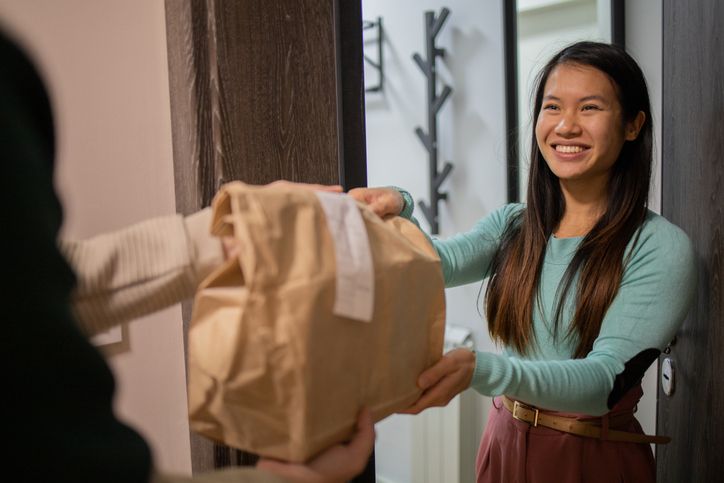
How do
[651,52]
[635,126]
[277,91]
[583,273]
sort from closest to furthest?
[277,91] → [583,273] → [635,126] → [651,52]

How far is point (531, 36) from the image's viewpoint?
239 cm

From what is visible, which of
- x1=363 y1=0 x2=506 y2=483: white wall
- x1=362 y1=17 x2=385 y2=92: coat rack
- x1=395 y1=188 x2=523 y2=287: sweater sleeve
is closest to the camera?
x1=395 y1=188 x2=523 y2=287: sweater sleeve

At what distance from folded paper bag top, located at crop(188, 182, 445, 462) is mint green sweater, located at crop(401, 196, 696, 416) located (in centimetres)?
37

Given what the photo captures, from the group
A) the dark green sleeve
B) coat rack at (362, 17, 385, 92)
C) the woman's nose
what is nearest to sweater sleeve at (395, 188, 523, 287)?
the woman's nose

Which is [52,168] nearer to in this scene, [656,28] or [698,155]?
[698,155]

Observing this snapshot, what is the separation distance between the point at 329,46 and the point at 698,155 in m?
0.88

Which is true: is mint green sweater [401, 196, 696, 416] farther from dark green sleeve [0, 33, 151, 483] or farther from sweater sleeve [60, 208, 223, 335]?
dark green sleeve [0, 33, 151, 483]

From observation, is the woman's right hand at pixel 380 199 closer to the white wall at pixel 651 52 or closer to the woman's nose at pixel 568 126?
the woman's nose at pixel 568 126

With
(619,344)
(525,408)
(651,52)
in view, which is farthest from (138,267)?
(651,52)

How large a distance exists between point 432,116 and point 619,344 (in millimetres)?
1536

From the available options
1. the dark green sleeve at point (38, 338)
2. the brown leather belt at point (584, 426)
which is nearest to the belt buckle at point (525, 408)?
the brown leather belt at point (584, 426)

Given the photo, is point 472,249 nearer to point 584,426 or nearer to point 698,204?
point 584,426

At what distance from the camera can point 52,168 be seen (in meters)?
0.38

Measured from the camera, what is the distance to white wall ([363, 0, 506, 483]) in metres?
2.30
